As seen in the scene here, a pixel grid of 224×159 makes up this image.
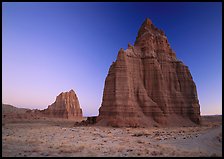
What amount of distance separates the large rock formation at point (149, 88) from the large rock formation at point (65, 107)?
71.2 metres

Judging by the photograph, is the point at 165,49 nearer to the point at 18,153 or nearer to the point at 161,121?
the point at 161,121

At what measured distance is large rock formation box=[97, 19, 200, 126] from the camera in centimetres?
5062

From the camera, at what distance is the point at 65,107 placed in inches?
4946

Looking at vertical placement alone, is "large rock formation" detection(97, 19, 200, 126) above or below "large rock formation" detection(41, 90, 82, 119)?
above

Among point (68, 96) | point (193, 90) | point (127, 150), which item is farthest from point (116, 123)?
point (68, 96)

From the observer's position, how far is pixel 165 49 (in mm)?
65062

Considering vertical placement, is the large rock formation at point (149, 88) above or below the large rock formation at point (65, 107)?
above

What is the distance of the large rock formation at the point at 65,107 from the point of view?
12262 centimetres

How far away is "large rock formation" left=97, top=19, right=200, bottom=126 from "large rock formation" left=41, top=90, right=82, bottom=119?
71201 millimetres

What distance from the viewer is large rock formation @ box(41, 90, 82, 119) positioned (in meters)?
123

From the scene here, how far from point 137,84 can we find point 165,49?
15597 millimetres

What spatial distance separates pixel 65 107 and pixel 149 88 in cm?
7623

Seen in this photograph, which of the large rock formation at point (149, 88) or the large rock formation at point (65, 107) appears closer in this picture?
the large rock formation at point (149, 88)

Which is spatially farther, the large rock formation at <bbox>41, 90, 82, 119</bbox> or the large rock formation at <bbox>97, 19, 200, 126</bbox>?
the large rock formation at <bbox>41, 90, 82, 119</bbox>
